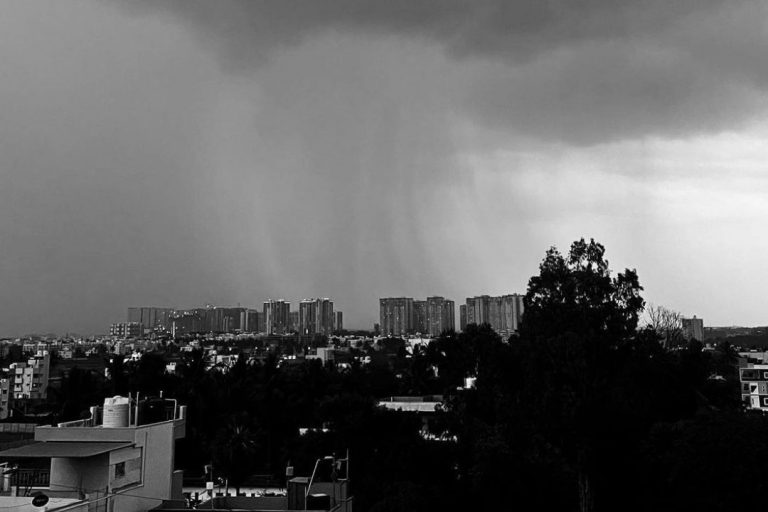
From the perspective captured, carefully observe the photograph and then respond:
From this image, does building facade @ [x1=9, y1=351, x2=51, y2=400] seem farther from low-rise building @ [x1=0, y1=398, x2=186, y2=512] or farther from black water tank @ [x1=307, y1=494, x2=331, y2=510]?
black water tank @ [x1=307, y1=494, x2=331, y2=510]

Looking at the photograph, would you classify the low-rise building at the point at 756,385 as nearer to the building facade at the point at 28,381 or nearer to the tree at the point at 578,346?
the tree at the point at 578,346

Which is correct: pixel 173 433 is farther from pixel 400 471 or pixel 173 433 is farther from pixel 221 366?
pixel 221 366

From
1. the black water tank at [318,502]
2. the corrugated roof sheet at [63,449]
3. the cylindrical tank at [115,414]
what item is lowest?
the black water tank at [318,502]

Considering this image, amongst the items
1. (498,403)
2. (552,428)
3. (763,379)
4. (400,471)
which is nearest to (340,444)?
(400,471)

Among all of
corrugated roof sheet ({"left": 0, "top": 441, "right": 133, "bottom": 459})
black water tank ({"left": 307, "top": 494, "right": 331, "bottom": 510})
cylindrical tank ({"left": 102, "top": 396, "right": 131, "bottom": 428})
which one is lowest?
black water tank ({"left": 307, "top": 494, "right": 331, "bottom": 510})

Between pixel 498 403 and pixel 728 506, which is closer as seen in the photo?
pixel 728 506

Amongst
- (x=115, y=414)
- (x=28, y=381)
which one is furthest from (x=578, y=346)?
(x=28, y=381)

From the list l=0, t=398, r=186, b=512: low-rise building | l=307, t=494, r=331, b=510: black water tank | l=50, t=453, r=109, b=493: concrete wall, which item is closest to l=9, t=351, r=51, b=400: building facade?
l=0, t=398, r=186, b=512: low-rise building

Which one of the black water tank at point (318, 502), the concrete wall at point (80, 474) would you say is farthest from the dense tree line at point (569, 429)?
the concrete wall at point (80, 474)
